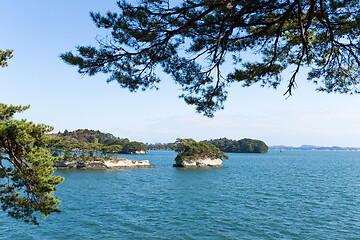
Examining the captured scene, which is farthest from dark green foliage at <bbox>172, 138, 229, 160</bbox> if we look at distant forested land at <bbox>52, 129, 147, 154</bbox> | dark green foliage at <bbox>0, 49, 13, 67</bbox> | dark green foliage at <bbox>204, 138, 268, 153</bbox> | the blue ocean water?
dark green foliage at <bbox>204, 138, 268, 153</bbox>

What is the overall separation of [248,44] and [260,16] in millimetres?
1153

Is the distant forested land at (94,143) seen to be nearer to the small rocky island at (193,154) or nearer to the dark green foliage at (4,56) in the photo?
the small rocky island at (193,154)

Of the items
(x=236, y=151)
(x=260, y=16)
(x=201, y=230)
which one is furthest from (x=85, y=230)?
(x=236, y=151)

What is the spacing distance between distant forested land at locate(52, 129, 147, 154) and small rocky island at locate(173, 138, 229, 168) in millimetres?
13923

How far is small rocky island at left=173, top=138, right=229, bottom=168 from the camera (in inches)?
2125

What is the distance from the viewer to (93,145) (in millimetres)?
51562

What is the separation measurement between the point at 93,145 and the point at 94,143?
12.6ft

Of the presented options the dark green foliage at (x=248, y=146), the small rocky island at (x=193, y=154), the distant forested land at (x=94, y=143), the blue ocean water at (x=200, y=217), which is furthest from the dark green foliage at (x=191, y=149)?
the dark green foliage at (x=248, y=146)

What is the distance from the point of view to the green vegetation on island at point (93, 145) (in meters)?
51.7

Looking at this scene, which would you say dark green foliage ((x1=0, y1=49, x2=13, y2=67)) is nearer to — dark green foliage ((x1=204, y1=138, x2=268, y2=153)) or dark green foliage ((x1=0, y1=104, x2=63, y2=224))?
dark green foliage ((x1=0, y1=104, x2=63, y2=224))

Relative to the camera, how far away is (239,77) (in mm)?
6902

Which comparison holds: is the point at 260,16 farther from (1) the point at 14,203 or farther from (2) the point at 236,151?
(2) the point at 236,151

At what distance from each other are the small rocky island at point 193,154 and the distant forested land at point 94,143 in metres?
13.9

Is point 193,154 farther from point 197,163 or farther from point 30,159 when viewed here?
point 30,159
